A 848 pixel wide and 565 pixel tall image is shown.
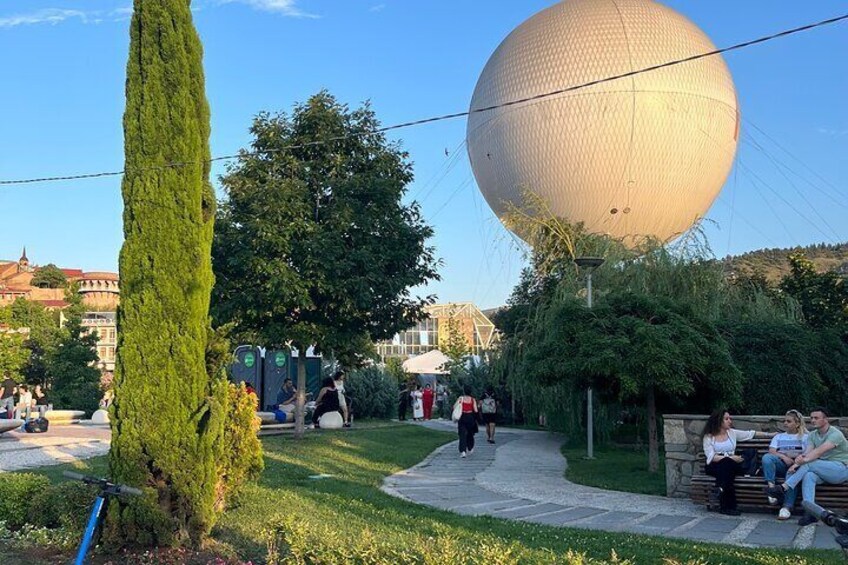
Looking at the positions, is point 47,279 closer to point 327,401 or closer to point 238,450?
point 327,401

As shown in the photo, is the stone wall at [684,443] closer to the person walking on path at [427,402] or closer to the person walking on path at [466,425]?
the person walking on path at [466,425]

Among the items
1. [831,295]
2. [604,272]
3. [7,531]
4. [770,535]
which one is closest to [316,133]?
[604,272]

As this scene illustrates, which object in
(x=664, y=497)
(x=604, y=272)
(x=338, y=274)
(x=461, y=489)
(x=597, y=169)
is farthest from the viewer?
(x=597, y=169)

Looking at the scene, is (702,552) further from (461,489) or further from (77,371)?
(77,371)

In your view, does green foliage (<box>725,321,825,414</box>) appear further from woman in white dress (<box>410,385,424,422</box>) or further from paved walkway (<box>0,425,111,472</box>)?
woman in white dress (<box>410,385,424,422</box>)

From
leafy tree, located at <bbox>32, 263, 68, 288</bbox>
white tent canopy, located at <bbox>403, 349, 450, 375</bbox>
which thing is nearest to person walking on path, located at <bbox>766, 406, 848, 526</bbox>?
white tent canopy, located at <bbox>403, 349, 450, 375</bbox>

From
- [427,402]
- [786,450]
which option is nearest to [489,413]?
[427,402]

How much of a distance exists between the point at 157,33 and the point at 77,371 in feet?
97.5

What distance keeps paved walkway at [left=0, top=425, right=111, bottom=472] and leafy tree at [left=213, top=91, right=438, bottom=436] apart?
144 inches

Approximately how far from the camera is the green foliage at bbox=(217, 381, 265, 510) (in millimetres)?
7898

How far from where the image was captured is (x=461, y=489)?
11.1 m

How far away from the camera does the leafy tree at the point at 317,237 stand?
15422 mm

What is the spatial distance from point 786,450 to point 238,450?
20.6 ft

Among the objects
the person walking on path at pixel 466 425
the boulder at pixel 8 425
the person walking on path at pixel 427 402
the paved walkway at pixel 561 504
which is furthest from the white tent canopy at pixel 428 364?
the paved walkway at pixel 561 504
